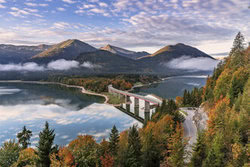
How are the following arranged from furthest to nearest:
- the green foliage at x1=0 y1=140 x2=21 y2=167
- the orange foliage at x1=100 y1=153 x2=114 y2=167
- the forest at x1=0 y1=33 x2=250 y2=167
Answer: the green foliage at x1=0 y1=140 x2=21 y2=167
the orange foliage at x1=100 y1=153 x2=114 y2=167
the forest at x1=0 y1=33 x2=250 y2=167

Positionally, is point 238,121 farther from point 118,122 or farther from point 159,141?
point 118,122

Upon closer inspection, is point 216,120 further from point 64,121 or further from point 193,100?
point 64,121

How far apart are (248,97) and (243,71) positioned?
2103 cm

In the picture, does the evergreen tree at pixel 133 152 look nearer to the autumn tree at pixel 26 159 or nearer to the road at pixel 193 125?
the road at pixel 193 125

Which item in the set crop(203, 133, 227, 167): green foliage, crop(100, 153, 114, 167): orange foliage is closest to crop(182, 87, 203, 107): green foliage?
crop(203, 133, 227, 167): green foliage

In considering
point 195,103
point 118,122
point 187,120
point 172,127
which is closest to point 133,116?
point 118,122

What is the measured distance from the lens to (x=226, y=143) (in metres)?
26.9

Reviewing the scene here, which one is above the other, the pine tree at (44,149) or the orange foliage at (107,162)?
the pine tree at (44,149)

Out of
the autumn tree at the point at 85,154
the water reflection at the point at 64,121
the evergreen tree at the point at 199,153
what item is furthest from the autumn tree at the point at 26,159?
the evergreen tree at the point at 199,153

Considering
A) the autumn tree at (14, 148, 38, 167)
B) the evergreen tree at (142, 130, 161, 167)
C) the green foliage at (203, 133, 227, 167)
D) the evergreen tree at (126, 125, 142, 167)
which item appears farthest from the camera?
the evergreen tree at (142, 130, 161, 167)

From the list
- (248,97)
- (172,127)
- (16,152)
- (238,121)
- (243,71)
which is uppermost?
(243,71)

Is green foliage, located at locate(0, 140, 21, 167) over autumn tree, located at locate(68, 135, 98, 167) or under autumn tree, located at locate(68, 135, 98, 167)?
under

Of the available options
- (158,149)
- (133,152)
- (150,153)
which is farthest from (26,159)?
(158,149)

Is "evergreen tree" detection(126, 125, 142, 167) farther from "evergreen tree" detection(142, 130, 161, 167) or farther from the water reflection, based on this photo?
the water reflection
